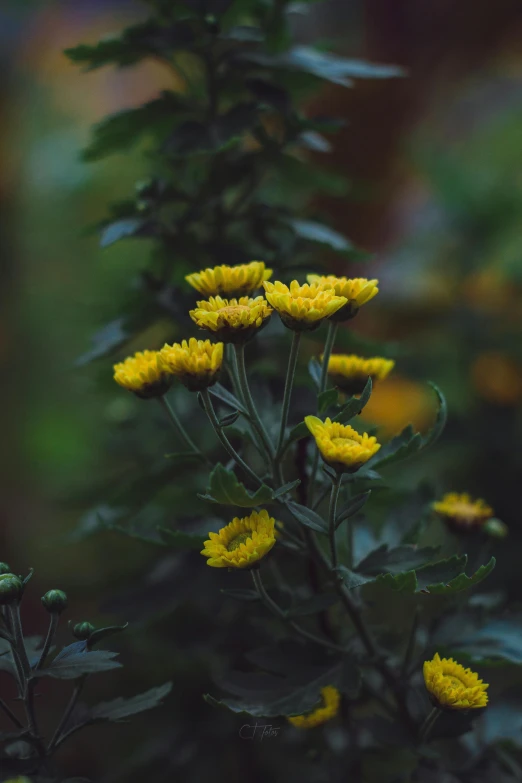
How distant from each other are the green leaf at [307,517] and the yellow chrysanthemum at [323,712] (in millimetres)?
136

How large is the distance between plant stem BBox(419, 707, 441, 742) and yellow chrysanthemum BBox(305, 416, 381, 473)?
201 mm

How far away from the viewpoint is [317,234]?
64 cm

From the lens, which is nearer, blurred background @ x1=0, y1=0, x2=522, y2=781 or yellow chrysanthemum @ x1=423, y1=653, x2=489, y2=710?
yellow chrysanthemum @ x1=423, y1=653, x2=489, y2=710

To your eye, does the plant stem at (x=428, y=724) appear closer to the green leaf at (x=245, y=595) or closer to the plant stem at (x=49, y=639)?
the green leaf at (x=245, y=595)

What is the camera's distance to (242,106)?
0.64 metres

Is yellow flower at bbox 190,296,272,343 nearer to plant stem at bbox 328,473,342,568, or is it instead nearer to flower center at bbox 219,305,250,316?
flower center at bbox 219,305,250,316

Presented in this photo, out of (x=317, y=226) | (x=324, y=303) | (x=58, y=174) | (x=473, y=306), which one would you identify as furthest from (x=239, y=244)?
(x=58, y=174)

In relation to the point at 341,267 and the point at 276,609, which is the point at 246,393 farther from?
the point at 341,267

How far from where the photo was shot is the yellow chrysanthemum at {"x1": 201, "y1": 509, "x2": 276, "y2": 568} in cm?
39

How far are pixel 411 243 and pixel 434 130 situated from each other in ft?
1.86

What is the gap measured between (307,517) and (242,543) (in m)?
0.05

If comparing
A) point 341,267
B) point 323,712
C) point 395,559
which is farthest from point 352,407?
point 341,267

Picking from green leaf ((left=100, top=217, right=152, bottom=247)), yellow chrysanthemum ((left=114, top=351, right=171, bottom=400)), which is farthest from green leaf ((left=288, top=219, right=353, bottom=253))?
yellow chrysanthemum ((left=114, top=351, right=171, bottom=400))

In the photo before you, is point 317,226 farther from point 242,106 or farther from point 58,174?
point 58,174
